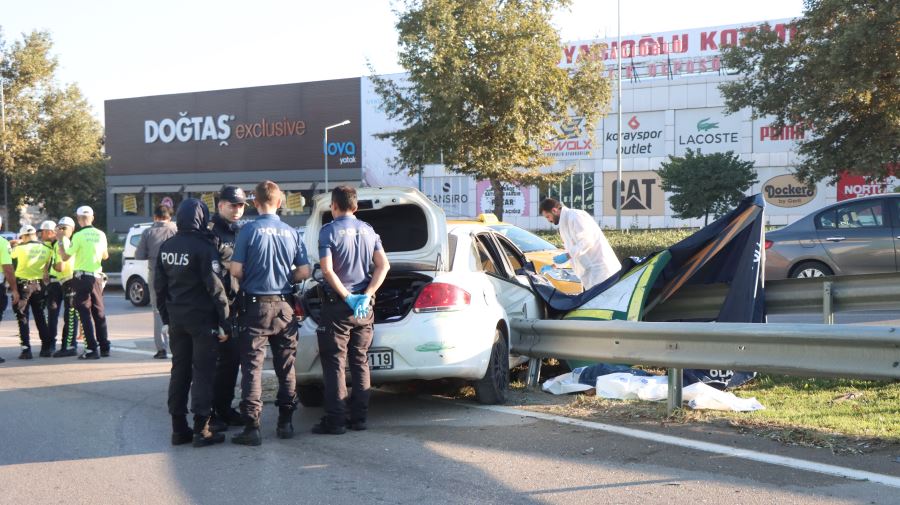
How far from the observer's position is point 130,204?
64.9m

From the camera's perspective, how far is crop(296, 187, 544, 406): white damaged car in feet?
21.6

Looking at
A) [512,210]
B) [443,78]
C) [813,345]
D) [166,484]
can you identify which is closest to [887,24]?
[443,78]

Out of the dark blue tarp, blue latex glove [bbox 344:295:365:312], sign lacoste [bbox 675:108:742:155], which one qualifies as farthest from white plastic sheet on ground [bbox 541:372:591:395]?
sign lacoste [bbox 675:108:742:155]

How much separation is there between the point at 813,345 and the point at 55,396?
6.57 metres

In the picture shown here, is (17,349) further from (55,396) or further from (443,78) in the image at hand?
(443,78)

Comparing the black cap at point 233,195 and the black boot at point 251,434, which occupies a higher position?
the black cap at point 233,195

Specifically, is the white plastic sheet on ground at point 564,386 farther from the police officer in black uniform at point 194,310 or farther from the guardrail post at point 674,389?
the police officer in black uniform at point 194,310

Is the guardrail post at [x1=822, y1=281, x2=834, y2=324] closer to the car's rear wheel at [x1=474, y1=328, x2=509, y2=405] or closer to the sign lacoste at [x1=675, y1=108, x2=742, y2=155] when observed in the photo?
the car's rear wheel at [x1=474, y1=328, x2=509, y2=405]

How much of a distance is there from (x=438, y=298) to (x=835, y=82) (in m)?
19.2

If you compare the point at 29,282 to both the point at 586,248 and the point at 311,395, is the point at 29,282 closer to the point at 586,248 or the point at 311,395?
the point at 311,395

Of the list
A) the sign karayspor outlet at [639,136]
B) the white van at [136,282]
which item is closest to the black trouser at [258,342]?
the white van at [136,282]

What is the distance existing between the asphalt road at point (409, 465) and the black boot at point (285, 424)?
10cm

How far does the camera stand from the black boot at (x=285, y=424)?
6227 millimetres

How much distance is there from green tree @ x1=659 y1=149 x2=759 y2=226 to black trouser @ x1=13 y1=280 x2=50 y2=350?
37757mm
